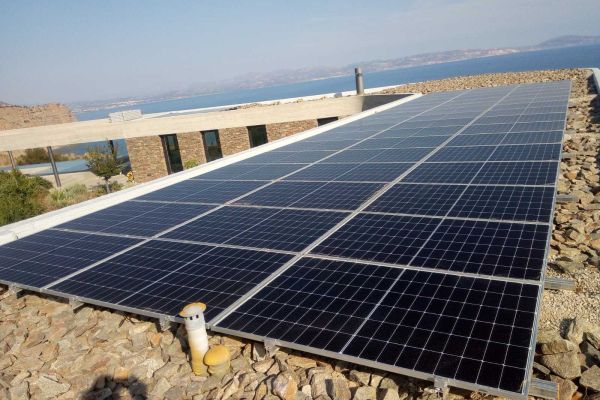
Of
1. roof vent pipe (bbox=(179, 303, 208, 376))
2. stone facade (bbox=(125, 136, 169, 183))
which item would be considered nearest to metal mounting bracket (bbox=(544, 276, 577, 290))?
roof vent pipe (bbox=(179, 303, 208, 376))

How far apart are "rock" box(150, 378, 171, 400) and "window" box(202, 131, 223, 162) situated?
34.4m

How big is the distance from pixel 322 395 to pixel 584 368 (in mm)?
2898

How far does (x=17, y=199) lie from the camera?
25.4 m

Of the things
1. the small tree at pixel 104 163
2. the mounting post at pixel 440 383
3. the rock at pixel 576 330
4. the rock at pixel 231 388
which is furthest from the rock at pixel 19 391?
the small tree at pixel 104 163

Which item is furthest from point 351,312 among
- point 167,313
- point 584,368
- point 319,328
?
point 584,368

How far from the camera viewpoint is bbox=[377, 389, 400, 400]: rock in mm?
4293

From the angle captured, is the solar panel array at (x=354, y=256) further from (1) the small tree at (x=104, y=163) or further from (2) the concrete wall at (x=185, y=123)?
(1) the small tree at (x=104, y=163)

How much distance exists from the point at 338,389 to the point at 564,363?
2.49 m

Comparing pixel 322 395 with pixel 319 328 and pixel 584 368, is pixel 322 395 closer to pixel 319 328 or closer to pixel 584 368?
pixel 319 328

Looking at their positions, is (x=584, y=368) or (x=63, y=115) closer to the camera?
(x=584, y=368)

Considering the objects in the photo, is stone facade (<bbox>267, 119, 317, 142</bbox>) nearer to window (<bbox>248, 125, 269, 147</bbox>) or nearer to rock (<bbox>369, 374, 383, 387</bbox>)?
window (<bbox>248, 125, 269, 147</bbox>)

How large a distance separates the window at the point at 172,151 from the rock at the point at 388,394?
3682 centimetres

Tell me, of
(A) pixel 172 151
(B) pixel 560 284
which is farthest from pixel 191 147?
(B) pixel 560 284

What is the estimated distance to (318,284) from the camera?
561 centimetres
